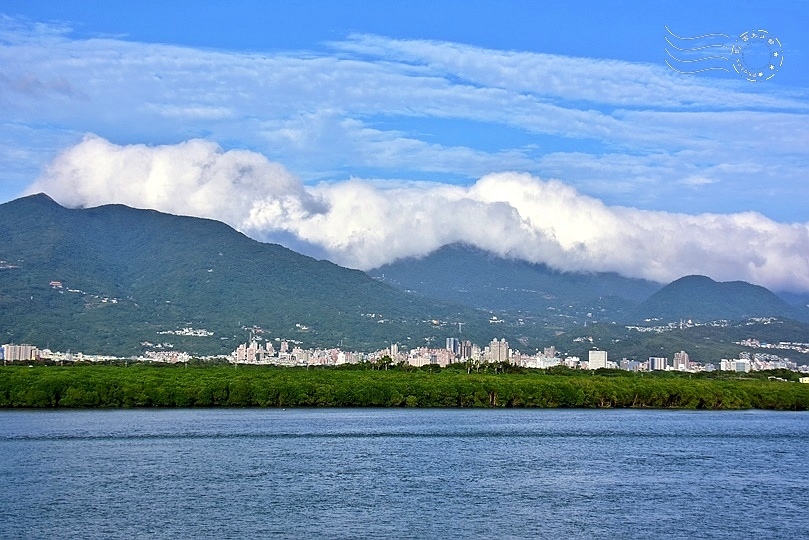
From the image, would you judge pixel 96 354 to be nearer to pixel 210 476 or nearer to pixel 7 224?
pixel 7 224

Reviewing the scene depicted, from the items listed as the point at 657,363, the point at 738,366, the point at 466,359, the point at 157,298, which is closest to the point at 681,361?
the point at 657,363

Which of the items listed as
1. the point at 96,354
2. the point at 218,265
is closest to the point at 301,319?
the point at 218,265

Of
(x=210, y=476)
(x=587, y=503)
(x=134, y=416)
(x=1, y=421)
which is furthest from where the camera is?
(x=134, y=416)

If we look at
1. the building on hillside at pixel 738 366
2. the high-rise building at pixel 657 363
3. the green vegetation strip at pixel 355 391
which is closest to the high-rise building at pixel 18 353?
the green vegetation strip at pixel 355 391

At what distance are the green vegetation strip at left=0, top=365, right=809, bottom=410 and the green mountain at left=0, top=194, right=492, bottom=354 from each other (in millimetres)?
56706

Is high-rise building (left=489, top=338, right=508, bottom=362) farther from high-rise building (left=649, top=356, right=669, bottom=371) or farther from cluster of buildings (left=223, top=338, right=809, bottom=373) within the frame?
high-rise building (left=649, top=356, right=669, bottom=371)

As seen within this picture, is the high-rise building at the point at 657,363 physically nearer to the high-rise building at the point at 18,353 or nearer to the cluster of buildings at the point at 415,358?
the cluster of buildings at the point at 415,358

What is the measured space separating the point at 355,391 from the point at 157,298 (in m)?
97.2

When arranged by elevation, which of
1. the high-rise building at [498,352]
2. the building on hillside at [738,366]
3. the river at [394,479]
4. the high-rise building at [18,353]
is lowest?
the river at [394,479]

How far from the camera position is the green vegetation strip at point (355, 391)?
78.3 meters

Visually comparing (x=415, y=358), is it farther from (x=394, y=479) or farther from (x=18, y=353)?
(x=394, y=479)

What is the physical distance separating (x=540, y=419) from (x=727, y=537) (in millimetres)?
42228

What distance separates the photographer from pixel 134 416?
69.8 m

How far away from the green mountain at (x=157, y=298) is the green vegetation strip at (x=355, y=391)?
56.7 meters
